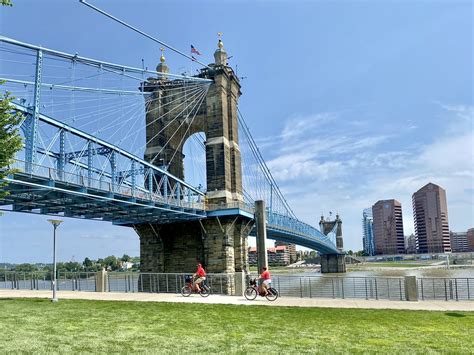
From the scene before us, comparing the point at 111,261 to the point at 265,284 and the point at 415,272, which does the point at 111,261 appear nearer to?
the point at 415,272

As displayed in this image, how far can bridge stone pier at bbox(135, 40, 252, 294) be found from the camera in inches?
1651

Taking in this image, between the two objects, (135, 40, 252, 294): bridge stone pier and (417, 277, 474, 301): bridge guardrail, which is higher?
(135, 40, 252, 294): bridge stone pier

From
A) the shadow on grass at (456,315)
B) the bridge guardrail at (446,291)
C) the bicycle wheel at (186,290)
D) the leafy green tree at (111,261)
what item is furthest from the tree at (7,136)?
the leafy green tree at (111,261)

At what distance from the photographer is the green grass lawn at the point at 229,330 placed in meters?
9.68

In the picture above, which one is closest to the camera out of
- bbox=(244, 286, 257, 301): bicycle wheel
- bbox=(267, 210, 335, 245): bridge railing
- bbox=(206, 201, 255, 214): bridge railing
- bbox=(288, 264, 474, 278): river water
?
bbox=(244, 286, 257, 301): bicycle wheel

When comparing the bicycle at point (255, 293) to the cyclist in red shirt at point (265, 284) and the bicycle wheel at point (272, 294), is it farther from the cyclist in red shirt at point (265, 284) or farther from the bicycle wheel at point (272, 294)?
the cyclist in red shirt at point (265, 284)

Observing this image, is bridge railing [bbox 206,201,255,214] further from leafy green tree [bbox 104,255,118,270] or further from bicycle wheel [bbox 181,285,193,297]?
leafy green tree [bbox 104,255,118,270]

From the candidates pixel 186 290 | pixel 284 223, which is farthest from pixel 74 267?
pixel 186 290

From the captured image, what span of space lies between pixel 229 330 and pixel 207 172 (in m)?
33.0

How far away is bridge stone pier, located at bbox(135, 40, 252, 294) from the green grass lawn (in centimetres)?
2355

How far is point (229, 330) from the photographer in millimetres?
11766

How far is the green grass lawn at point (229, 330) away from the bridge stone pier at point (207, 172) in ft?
77.2

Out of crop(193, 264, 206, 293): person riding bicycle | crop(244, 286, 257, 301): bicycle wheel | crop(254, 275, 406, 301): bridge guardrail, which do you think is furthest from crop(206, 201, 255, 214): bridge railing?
crop(244, 286, 257, 301): bicycle wheel

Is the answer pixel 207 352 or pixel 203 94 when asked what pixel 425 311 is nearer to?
pixel 207 352
